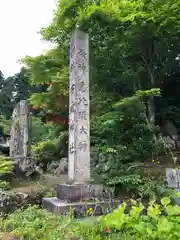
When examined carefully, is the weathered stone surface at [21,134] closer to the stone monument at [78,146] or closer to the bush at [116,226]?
the stone monument at [78,146]

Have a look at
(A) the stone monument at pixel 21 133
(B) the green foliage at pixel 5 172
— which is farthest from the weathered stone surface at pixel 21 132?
(B) the green foliage at pixel 5 172

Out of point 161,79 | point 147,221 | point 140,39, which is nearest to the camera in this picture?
point 147,221

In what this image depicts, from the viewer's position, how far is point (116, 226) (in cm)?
254

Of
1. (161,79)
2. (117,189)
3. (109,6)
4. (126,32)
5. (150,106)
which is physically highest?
(109,6)

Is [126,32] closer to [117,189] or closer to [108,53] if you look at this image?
[108,53]

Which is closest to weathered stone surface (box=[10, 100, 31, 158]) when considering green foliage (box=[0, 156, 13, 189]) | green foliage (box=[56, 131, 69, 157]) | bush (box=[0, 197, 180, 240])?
green foliage (box=[56, 131, 69, 157])

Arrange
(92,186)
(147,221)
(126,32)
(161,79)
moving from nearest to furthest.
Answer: (147,221)
(92,186)
(126,32)
(161,79)

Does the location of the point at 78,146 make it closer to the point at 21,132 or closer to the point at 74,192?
the point at 74,192

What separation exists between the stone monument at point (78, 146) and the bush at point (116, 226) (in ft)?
3.03

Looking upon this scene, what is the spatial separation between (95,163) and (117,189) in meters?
3.74

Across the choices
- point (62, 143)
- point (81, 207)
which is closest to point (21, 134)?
point (62, 143)

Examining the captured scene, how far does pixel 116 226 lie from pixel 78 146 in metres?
3.71

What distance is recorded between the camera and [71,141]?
630 cm

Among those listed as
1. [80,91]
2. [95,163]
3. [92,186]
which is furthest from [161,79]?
[92,186]
